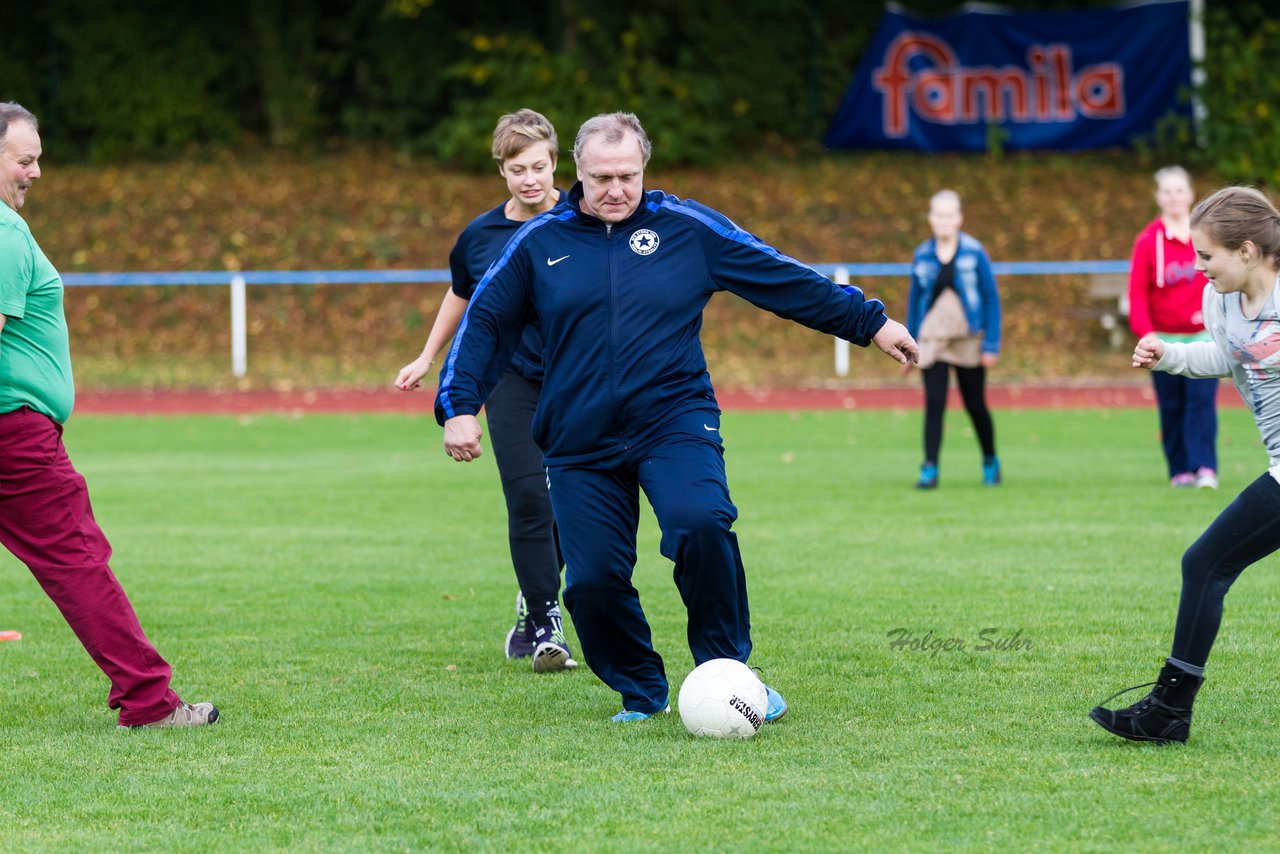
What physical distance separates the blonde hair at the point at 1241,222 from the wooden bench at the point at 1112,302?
58.0ft

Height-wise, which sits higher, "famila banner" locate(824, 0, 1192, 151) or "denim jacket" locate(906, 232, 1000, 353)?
"famila banner" locate(824, 0, 1192, 151)

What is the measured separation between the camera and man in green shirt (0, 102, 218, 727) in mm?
5527

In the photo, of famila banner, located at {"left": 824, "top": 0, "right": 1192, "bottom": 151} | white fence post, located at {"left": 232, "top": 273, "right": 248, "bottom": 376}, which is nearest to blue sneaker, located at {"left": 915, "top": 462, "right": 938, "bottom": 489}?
white fence post, located at {"left": 232, "top": 273, "right": 248, "bottom": 376}

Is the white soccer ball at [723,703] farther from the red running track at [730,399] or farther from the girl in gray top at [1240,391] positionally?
the red running track at [730,399]

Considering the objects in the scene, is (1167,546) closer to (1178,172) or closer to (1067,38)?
(1178,172)

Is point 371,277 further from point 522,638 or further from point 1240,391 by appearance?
point 1240,391

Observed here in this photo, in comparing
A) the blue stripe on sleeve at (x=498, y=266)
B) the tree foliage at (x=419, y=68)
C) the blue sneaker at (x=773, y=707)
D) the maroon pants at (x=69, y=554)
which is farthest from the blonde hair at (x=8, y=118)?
the tree foliage at (x=419, y=68)

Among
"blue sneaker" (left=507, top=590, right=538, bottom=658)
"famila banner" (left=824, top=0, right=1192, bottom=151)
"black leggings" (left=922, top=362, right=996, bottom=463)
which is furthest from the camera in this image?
"famila banner" (left=824, top=0, right=1192, bottom=151)

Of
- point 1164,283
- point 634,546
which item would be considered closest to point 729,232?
point 634,546

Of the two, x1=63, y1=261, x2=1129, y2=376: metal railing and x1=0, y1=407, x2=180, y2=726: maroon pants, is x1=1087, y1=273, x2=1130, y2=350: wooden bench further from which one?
x1=0, y1=407, x2=180, y2=726: maroon pants

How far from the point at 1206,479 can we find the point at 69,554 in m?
8.58

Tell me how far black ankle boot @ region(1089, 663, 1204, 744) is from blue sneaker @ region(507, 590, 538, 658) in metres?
2.61

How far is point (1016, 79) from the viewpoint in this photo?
94.6 ft

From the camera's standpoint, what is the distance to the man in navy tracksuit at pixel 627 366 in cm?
557
